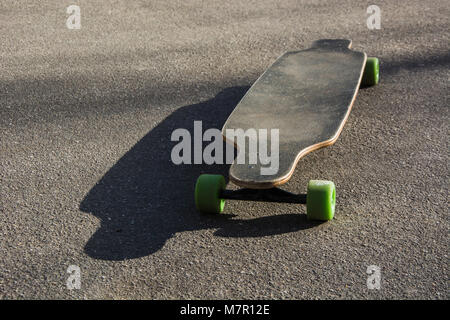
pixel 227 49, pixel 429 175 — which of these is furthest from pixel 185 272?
pixel 227 49

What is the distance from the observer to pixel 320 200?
3018 millimetres

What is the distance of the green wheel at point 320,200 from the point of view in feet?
9.87

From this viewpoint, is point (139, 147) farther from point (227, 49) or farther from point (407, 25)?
point (407, 25)

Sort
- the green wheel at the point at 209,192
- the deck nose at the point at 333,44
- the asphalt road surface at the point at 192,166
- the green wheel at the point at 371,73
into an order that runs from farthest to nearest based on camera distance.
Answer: the deck nose at the point at 333,44, the green wheel at the point at 371,73, the green wheel at the point at 209,192, the asphalt road surface at the point at 192,166

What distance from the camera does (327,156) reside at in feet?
12.3

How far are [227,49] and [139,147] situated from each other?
1.72 metres

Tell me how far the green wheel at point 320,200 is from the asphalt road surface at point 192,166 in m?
0.07

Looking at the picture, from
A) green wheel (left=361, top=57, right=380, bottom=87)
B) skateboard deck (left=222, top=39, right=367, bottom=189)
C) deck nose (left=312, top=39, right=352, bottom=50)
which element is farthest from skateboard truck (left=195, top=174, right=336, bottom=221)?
deck nose (left=312, top=39, right=352, bottom=50)

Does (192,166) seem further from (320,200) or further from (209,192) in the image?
(320,200)

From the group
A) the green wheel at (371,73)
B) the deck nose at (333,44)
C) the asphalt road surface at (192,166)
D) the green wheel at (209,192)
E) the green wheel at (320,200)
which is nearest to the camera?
the asphalt road surface at (192,166)

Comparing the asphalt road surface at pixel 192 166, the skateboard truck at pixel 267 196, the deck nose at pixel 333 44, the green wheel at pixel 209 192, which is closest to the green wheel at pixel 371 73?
the asphalt road surface at pixel 192 166

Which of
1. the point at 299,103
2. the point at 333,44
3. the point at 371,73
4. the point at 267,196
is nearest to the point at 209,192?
the point at 267,196

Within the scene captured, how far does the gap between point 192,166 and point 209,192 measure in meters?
0.58

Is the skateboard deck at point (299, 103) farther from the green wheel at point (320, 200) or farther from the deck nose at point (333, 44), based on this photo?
the green wheel at point (320, 200)
